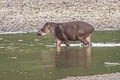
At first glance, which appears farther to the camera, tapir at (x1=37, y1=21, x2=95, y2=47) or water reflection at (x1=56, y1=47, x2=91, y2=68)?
tapir at (x1=37, y1=21, x2=95, y2=47)

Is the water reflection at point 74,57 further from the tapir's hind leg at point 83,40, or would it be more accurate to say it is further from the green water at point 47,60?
the tapir's hind leg at point 83,40

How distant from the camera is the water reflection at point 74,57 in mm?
15180

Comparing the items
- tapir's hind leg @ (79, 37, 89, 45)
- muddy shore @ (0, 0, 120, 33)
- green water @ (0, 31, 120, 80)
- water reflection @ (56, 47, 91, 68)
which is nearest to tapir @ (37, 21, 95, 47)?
tapir's hind leg @ (79, 37, 89, 45)

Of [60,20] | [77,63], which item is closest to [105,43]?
[77,63]

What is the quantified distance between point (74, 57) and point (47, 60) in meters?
0.85

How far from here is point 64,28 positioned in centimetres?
2047

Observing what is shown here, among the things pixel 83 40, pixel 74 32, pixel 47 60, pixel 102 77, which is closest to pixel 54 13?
pixel 74 32

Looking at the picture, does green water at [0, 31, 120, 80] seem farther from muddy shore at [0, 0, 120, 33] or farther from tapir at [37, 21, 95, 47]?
muddy shore at [0, 0, 120, 33]

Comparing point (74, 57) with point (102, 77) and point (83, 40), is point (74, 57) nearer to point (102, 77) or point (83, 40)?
point (83, 40)

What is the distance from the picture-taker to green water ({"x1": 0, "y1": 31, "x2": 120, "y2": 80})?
1381 centimetres

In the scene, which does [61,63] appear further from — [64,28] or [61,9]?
[61,9]

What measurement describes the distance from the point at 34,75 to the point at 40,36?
32.6 ft

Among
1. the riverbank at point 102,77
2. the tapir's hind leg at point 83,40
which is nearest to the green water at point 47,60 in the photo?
the riverbank at point 102,77

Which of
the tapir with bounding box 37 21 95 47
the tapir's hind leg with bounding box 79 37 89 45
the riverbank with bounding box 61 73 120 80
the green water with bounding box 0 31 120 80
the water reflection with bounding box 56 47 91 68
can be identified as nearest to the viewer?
the riverbank with bounding box 61 73 120 80
